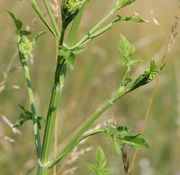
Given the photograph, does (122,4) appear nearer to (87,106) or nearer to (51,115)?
(51,115)

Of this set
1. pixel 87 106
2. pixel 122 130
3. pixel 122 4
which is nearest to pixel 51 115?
pixel 122 130

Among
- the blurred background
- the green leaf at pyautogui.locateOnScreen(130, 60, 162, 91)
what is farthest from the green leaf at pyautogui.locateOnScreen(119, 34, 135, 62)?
the blurred background

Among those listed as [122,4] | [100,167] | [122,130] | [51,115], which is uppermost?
[122,4]

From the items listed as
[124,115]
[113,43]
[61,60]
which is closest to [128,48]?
[61,60]

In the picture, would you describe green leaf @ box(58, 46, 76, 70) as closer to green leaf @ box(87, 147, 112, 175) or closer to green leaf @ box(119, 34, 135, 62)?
green leaf @ box(119, 34, 135, 62)

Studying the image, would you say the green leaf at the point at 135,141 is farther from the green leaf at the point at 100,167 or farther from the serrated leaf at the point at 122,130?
the green leaf at the point at 100,167

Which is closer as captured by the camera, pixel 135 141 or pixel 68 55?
pixel 68 55

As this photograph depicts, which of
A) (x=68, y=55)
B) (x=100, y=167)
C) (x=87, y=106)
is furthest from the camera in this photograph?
(x=87, y=106)

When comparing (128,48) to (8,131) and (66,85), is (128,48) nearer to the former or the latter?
(8,131)
